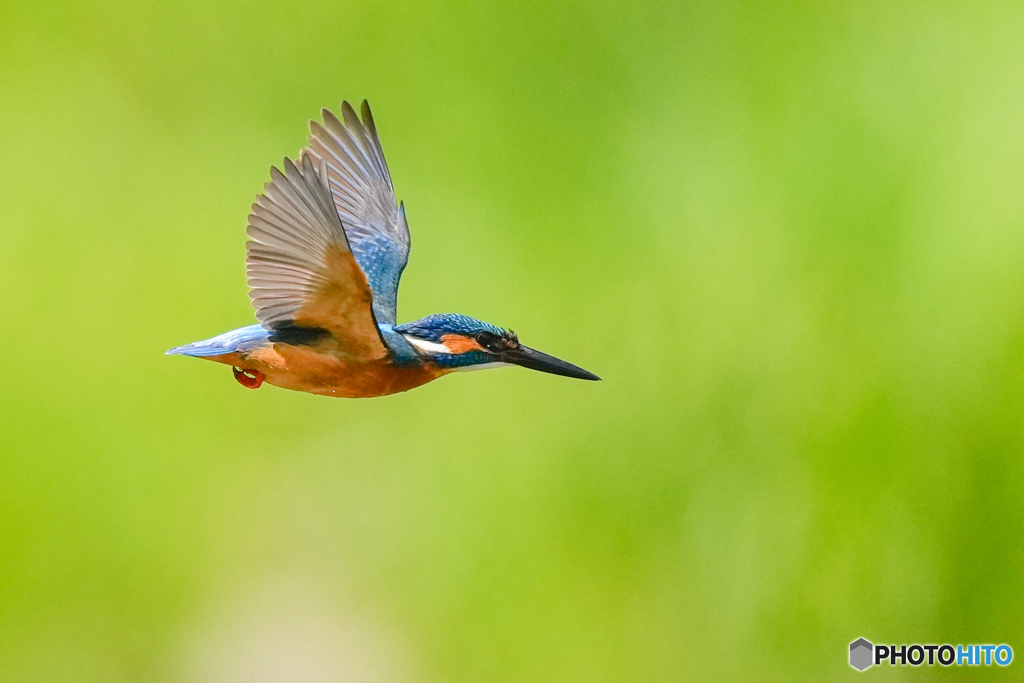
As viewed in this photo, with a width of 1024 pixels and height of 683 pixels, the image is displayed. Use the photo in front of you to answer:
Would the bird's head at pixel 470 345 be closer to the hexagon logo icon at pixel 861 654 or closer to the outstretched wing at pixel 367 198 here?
the outstretched wing at pixel 367 198

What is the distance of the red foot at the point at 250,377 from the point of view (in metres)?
0.84

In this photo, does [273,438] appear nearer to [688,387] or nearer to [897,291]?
[688,387]

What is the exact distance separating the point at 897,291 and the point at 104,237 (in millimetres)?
1640

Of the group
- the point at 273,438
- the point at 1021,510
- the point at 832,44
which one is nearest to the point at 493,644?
the point at 273,438

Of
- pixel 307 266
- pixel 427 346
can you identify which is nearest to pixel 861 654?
pixel 427 346

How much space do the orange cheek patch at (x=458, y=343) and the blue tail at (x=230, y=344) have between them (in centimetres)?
14

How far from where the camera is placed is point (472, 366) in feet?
2.79

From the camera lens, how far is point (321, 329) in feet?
2.59

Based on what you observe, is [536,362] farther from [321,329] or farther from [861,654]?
[861,654]

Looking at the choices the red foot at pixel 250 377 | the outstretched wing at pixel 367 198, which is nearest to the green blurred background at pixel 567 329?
the outstretched wing at pixel 367 198

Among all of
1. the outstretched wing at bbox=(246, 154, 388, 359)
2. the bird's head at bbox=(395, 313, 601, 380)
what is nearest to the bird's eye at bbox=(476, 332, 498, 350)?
the bird's head at bbox=(395, 313, 601, 380)

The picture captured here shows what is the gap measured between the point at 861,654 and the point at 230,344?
1.43 meters

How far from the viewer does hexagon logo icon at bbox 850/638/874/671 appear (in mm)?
1863

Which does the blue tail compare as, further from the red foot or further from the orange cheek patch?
the orange cheek patch
